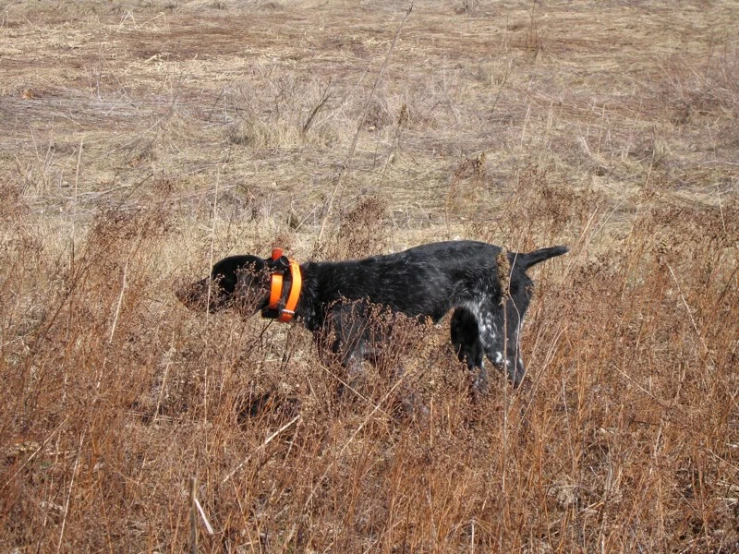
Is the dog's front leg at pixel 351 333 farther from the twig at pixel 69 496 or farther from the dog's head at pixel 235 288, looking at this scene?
the twig at pixel 69 496

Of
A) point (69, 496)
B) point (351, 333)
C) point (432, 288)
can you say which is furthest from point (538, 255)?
point (69, 496)

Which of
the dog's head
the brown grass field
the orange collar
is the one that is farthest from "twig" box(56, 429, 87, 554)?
the orange collar

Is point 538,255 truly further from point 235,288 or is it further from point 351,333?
point 235,288

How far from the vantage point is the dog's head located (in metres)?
4.16

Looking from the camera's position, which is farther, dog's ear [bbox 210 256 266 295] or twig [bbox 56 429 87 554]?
dog's ear [bbox 210 256 266 295]

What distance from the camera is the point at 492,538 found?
295cm

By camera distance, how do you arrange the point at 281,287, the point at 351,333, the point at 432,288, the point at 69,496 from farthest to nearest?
the point at 432,288 < the point at 281,287 < the point at 351,333 < the point at 69,496

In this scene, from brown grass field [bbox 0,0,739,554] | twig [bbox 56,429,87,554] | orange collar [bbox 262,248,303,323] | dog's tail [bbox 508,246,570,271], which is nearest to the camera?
twig [bbox 56,429,87,554]

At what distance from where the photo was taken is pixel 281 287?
14.8 ft

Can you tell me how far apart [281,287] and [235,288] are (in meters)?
0.24

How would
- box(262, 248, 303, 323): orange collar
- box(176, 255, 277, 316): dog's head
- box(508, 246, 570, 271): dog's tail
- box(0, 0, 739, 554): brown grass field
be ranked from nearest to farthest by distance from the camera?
box(0, 0, 739, 554): brown grass field, box(176, 255, 277, 316): dog's head, box(262, 248, 303, 323): orange collar, box(508, 246, 570, 271): dog's tail

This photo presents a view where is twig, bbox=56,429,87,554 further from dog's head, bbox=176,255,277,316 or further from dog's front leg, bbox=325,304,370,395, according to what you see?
dog's front leg, bbox=325,304,370,395

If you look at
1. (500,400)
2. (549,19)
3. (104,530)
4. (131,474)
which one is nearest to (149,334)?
(131,474)

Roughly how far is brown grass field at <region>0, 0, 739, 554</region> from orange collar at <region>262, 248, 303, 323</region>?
0.49ft
